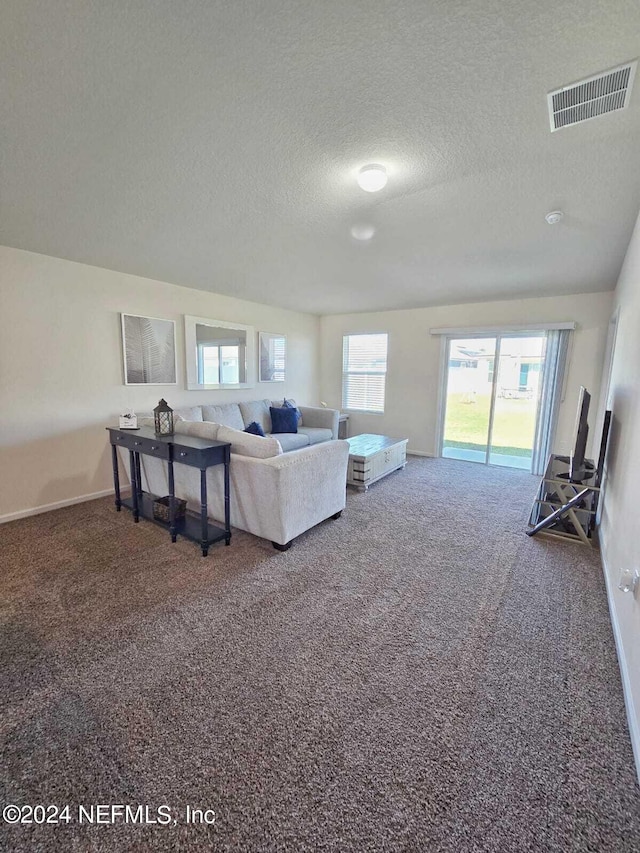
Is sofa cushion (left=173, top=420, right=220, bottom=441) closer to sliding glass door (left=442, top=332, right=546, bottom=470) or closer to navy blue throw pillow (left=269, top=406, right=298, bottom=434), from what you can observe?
navy blue throw pillow (left=269, top=406, right=298, bottom=434)

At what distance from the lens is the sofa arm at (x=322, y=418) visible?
5.53 meters

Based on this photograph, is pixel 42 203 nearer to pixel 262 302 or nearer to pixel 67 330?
pixel 67 330

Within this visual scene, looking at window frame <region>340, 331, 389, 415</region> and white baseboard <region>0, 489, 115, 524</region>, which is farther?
window frame <region>340, 331, 389, 415</region>

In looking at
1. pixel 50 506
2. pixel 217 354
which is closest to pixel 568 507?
pixel 217 354

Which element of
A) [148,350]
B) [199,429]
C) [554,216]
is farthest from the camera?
[148,350]

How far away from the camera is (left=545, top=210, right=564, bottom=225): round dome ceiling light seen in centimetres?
249

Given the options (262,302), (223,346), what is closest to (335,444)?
(223,346)

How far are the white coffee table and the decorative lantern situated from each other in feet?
6.47

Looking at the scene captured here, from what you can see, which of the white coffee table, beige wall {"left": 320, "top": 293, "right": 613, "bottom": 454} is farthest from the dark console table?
beige wall {"left": 320, "top": 293, "right": 613, "bottom": 454}

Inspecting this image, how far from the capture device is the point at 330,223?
279 cm

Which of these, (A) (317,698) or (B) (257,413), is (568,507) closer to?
(A) (317,698)

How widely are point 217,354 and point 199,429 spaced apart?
2147mm

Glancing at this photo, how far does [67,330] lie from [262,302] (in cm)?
270

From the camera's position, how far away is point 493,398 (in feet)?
17.0
